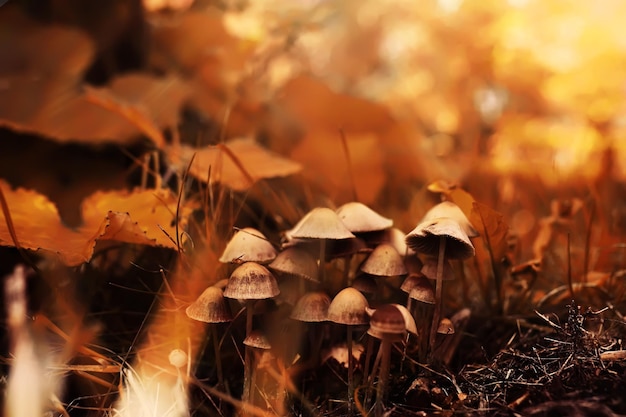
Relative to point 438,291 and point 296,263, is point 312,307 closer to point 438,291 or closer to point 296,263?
point 296,263

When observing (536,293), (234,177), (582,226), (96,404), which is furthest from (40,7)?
(582,226)

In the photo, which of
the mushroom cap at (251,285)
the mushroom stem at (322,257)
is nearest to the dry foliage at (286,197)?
the mushroom stem at (322,257)

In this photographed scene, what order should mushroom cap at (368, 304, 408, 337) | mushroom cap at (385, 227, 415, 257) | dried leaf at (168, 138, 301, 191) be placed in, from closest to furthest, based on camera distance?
1. mushroom cap at (368, 304, 408, 337)
2. mushroom cap at (385, 227, 415, 257)
3. dried leaf at (168, 138, 301, 191)

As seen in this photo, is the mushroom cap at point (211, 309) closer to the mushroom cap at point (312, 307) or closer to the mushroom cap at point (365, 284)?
the mushroom cap at point (312, 307)

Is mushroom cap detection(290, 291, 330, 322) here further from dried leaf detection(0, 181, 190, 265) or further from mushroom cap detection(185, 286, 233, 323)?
dried leaf detection(0, 181, 190, 265)

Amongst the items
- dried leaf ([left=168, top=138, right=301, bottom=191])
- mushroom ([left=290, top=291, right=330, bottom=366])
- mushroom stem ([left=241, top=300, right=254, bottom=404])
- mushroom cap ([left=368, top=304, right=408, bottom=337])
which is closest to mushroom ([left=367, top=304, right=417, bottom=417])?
mushroom cap ([left=368, top=304, right=408, bottom=337])

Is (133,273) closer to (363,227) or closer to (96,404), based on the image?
(96,404)

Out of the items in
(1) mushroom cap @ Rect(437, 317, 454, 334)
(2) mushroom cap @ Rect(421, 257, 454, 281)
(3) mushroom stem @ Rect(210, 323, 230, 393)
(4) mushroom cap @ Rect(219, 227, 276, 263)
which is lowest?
(3) mushroom stem @ Rect(210, 323, 230, 393)
